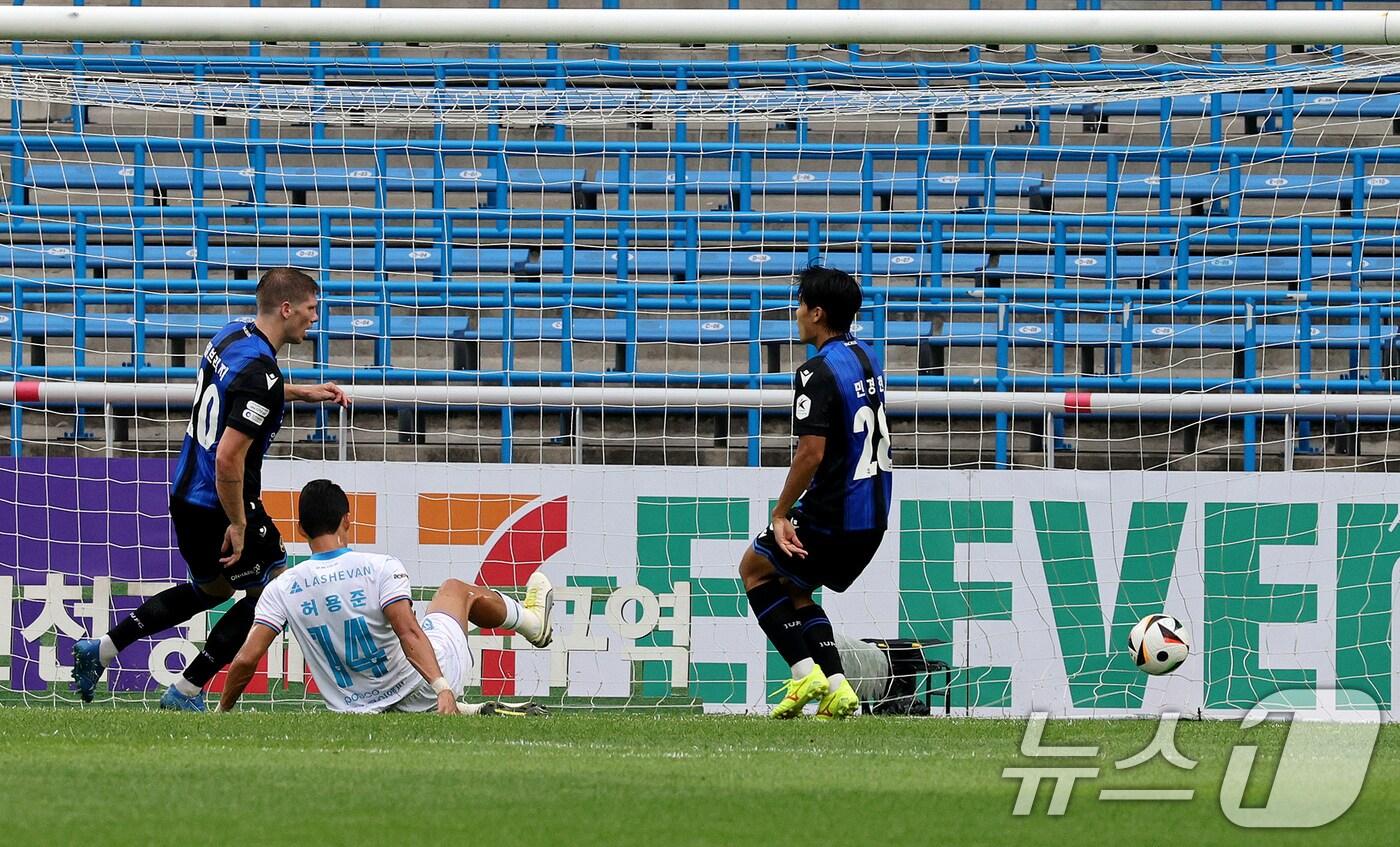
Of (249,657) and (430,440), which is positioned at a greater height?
(430,440)

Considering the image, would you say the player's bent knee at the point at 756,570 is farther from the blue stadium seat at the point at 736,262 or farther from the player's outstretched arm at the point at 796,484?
the blue stadium seat at the point at 736,262

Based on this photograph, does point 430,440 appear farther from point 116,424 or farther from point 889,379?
point 889,379

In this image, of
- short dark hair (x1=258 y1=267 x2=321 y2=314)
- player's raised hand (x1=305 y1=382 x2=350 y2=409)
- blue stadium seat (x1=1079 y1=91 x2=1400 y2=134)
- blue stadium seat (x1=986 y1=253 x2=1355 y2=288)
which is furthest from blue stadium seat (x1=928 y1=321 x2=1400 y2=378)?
short dark hair (x1=258 y1=267 x2=321 y2=314)

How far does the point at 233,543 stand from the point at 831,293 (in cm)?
262

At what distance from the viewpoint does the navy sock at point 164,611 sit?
6832 mm

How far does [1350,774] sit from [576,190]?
8.47 m

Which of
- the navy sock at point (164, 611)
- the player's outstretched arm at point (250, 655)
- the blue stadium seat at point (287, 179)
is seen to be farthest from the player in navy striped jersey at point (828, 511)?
the blue stadium seat at point (287, 179)

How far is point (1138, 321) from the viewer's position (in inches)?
457

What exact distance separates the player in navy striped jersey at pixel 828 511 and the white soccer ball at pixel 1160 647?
143 centimetres

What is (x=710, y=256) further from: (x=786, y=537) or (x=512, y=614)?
(x=786, y=537)

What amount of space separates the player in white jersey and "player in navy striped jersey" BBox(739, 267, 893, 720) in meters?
1.35

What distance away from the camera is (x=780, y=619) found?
6.50m

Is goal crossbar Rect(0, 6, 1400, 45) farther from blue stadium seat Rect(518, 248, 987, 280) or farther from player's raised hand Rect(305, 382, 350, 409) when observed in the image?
blue stadium seat Rect(518, 248, 987, 280)

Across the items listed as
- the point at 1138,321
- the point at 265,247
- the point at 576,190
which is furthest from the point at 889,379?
the point at 265,247
